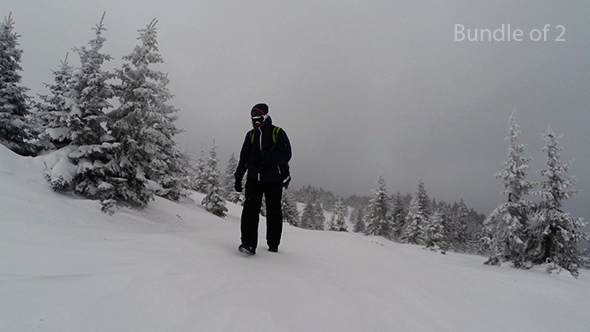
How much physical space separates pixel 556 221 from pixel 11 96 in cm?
3035

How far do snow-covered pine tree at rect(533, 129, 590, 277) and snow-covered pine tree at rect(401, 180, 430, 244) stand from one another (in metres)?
19.3

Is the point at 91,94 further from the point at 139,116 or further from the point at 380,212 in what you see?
the point at 380,212

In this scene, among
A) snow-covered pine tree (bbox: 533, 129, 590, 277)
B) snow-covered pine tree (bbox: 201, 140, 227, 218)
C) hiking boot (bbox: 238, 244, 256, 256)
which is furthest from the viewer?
snow-covered pine tree (bbox: 201, 140, 227, 218)

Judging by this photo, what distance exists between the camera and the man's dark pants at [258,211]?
403 cm

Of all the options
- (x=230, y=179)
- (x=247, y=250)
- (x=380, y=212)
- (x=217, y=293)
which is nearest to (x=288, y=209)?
(x=380, y=212)

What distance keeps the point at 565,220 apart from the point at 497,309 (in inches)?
731

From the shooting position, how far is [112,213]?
7.36 m

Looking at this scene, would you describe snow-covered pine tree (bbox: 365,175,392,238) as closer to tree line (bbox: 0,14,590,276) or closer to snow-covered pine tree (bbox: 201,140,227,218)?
tree line (bbox: 0,14,590,276)

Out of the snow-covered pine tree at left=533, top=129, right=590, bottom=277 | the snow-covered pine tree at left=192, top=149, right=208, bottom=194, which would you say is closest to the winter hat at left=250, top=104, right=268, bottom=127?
the snow-covered pine tree at left=533, top=129, right=590, bottom=277

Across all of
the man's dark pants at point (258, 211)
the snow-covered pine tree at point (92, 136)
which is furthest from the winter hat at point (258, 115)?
the snow-covered pine tree at point (92, 136)

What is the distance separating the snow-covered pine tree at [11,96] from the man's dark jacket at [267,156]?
13751 millimetres

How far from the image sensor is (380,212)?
3691 centimetres

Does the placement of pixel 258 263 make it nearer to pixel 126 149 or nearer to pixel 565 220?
pixel 126 149

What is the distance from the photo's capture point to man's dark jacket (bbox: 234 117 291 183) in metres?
4.19
